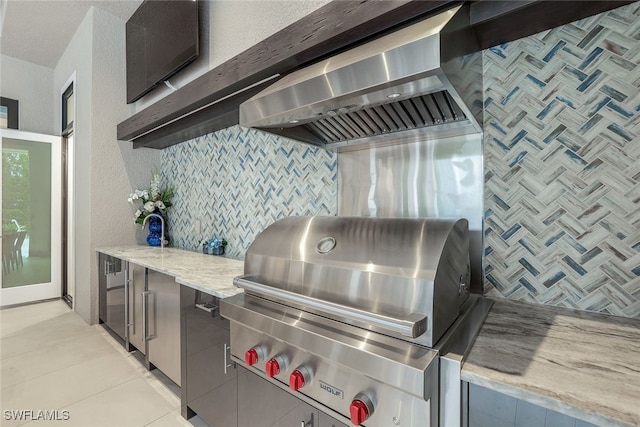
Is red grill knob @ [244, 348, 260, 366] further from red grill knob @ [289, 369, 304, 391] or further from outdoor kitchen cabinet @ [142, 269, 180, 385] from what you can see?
outdoor kitchen cabinet @ [142, 269, 180, 385]

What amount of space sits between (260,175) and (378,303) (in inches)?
60.1

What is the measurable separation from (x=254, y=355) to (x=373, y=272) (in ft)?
1.79

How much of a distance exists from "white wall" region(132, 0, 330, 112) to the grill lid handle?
1.24 meters

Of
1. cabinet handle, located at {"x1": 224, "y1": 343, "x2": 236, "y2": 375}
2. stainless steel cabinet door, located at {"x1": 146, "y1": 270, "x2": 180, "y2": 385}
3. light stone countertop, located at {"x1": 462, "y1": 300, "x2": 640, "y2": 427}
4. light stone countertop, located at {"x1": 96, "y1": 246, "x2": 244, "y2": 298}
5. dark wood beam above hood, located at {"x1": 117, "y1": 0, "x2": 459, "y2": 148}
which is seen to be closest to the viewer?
light stone countertop, located at {"x1": 462, "y1": 300, "x2": 640, "y2": 427}

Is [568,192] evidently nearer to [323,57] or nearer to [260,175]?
[323,57]

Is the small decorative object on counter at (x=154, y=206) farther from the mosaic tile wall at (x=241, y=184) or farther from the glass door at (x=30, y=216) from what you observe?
the glass door at (x=30, y=216)

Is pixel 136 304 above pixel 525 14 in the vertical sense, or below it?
below

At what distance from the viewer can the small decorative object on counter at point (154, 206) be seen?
3123mm

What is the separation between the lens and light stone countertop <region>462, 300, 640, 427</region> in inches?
23.2

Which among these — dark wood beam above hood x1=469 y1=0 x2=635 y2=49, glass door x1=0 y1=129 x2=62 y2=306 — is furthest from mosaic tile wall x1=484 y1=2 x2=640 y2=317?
glass door x1=0 y1=129 x2=62 y2=306

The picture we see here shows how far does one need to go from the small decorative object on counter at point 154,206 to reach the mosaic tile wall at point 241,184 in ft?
0.30

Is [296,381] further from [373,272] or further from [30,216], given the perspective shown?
[30,216]

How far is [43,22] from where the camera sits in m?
3.14

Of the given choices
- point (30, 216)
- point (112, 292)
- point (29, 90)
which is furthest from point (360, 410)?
point (29, 90)
